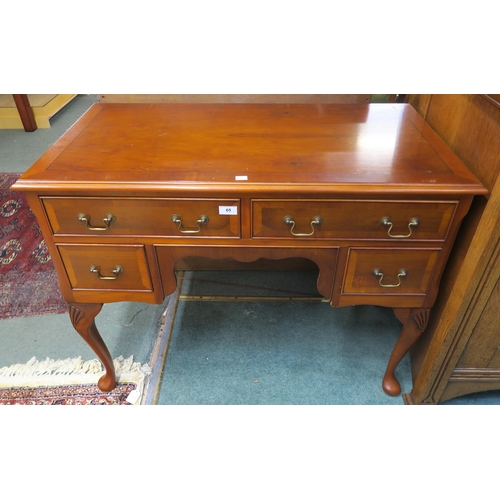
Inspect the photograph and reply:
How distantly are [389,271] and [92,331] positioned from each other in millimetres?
893

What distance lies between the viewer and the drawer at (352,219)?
0.92m

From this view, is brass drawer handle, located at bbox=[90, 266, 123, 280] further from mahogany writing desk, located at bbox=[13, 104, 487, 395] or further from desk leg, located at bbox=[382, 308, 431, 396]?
desk leg, located at bbox=[382, 308, 431, 396]

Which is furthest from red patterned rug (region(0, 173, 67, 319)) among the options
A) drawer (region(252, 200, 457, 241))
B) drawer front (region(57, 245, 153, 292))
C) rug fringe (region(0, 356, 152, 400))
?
drawer (region(252, 200, 457, 241))

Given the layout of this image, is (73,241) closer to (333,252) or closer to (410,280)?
(333,252)

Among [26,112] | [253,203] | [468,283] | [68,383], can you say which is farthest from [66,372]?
[26,112]

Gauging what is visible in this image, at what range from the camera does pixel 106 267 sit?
104 cm

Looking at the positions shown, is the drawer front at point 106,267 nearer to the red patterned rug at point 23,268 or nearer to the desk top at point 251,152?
the desk top at point 251,152

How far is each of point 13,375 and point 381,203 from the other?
1353 millimetres

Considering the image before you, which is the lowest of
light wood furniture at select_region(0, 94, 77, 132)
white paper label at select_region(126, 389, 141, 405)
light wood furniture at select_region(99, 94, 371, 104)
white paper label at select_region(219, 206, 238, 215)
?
white paper label at select_region(126, 389, 141, 405)

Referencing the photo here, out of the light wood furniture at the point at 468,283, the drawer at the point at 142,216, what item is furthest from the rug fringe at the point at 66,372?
the light wood furniture at the point at 468,283

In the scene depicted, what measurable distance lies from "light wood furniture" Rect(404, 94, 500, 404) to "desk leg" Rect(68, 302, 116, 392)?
0.99m

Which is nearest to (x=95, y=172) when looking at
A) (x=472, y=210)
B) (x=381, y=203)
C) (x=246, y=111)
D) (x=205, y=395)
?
(x=246, y=111)

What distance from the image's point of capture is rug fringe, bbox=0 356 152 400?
1354 millimetres

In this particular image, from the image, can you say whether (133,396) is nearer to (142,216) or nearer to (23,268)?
(142,216)
